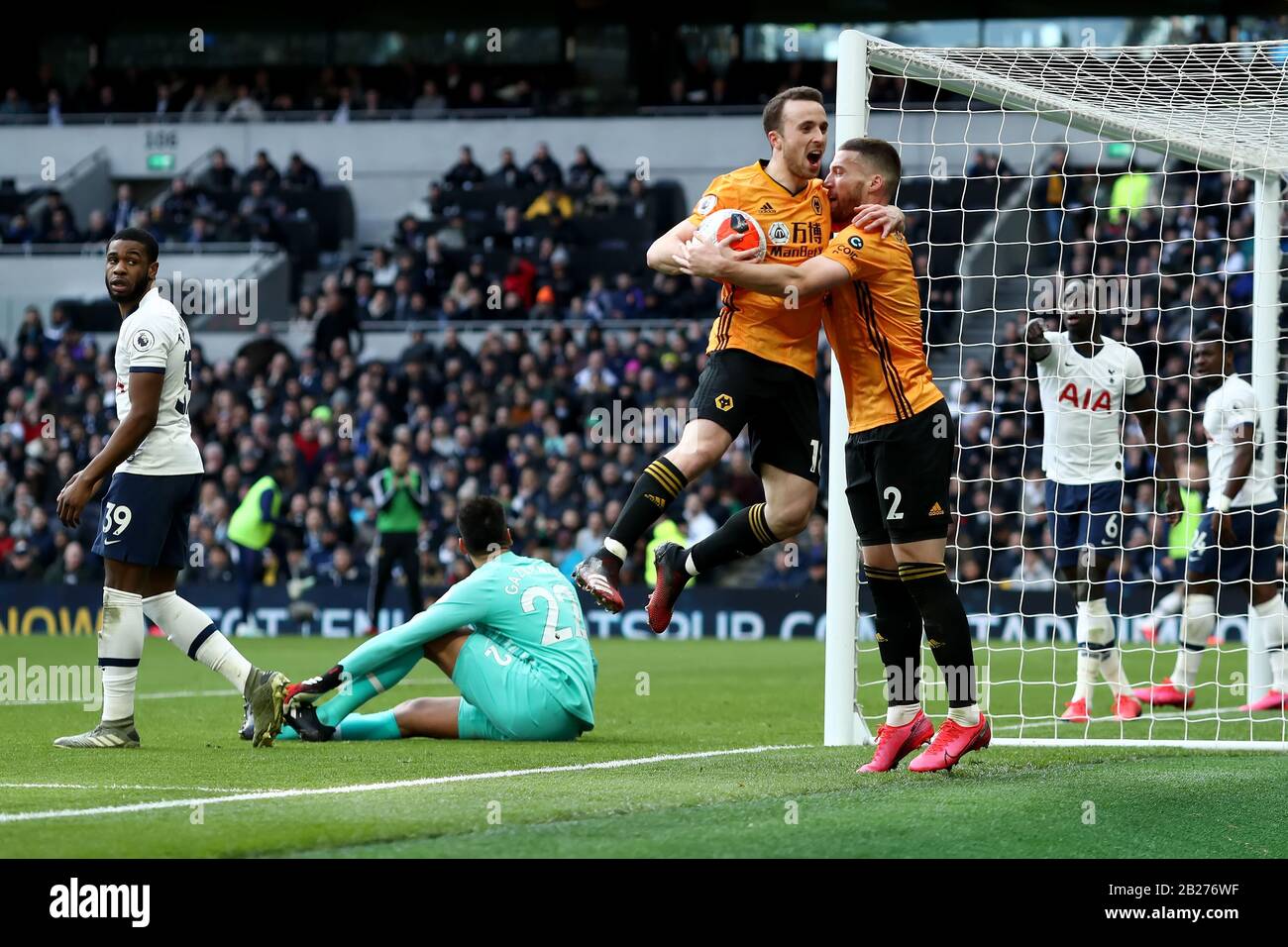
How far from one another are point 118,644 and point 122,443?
92 cm

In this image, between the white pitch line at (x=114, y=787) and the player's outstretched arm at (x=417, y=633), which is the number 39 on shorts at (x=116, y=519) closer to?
the player's outstretched arm at (x=417, y=633)

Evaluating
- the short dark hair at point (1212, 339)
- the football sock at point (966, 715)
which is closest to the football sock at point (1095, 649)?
the short dark hair at point (1212, 339)

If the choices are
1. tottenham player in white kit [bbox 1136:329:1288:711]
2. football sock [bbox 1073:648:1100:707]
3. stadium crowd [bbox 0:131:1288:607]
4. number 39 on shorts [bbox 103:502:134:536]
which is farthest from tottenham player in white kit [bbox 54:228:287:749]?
stadium crowd [bbox 0:131:1288:607]

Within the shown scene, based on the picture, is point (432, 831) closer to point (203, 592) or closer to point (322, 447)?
point (203, 592)

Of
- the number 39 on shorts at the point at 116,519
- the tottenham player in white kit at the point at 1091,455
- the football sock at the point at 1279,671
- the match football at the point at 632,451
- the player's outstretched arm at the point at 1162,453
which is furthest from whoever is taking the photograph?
the football sock at the point at 1279,671

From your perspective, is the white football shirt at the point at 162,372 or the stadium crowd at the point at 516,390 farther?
the stadium crowd at the point at 516,390

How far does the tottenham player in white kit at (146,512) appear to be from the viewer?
7.16 meters

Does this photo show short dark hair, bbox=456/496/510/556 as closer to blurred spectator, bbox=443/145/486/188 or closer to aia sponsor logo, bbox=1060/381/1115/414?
aia sponsor logo, bbox=1060/381/1115/414

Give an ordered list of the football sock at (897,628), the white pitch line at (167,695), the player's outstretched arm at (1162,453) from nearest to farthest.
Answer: the football sock at (897,628) < the player's outstretched arm at (1162,453) < the white pitch line at (167,695)

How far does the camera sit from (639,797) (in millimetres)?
5336

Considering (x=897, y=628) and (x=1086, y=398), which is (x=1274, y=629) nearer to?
(x=1086, y=398)

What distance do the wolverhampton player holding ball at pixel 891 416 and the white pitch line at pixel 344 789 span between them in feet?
3.64

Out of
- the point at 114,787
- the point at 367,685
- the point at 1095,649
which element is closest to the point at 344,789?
the point at 114,787

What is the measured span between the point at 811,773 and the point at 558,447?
1520 cm
